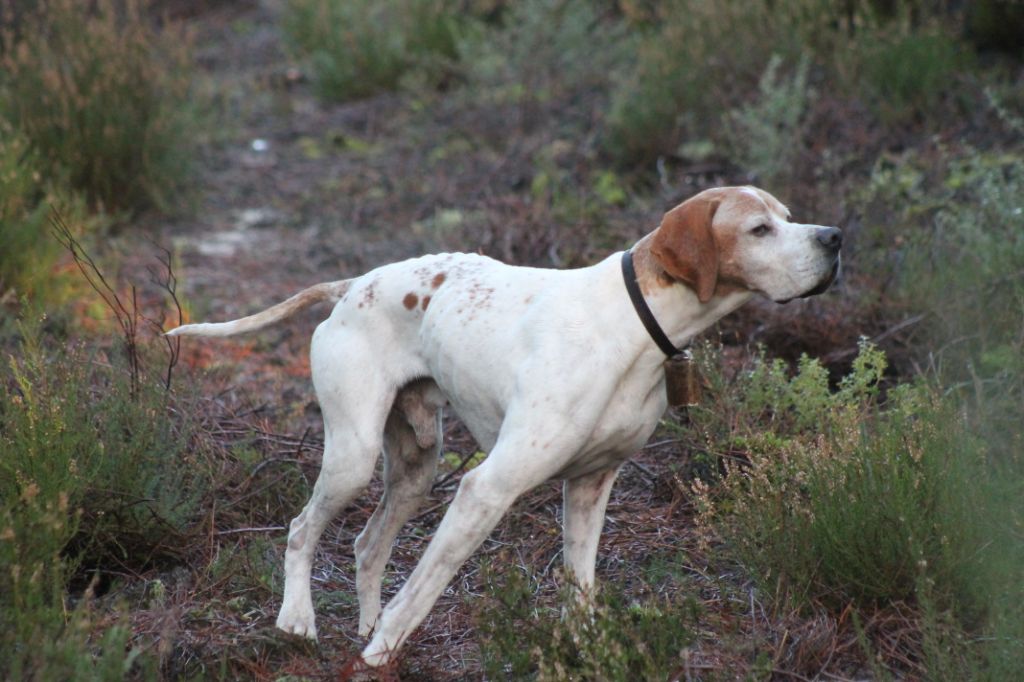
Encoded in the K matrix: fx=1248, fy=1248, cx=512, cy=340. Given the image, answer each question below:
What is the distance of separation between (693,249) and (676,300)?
0.15m

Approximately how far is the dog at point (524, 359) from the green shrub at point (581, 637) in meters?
0.16

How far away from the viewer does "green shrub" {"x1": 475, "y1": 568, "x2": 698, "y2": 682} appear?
3125 mm

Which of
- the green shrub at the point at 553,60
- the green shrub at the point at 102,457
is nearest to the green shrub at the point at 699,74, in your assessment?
the green shrub at the point at 553,60

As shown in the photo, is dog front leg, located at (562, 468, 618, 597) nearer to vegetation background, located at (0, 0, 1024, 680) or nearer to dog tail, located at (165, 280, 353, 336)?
vegetation background, located at (0, 0, 1024, 680)

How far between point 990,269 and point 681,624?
9.34 feet


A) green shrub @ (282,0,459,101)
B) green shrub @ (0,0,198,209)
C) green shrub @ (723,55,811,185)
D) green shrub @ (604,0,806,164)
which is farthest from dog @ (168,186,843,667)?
green shrub @ (282,0,459,101)

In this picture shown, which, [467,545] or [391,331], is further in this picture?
[391,331]

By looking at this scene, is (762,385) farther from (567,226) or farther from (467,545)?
(567,226)

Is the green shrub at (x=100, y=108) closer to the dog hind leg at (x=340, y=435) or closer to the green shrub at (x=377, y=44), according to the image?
the green shrub at (x=377, y=44)

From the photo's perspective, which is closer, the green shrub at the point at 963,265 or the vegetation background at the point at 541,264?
the vegetation background at the point at 541,264

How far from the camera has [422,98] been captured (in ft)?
36.9

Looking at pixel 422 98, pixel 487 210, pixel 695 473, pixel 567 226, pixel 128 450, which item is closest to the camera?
pixel 128 450

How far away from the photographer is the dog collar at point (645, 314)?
10.9 ft

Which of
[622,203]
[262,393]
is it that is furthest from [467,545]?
[622,203]
